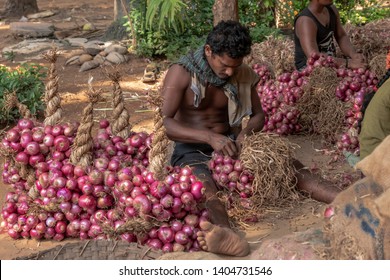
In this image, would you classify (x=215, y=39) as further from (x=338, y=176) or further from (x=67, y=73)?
(x=67, y=73)

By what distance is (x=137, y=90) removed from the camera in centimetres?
772

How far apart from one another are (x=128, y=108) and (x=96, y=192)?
3.21 m

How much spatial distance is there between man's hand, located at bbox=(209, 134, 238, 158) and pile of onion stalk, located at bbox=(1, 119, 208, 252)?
417 mm

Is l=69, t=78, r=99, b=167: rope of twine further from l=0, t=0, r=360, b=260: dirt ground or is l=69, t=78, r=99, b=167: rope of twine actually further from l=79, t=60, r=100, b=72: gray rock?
l=79, t=60, r=100, b=72: gray rock

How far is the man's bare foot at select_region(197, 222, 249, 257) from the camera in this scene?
3.19 metres

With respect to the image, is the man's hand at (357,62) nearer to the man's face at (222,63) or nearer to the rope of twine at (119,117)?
the man's face at (222,63)

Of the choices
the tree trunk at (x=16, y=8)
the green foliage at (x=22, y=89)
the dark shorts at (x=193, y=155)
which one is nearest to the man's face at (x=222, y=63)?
the dark shorts at (x=193, y=155)

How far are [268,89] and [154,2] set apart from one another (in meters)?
1.42

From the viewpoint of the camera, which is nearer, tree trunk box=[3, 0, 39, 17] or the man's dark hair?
the man's dark hair

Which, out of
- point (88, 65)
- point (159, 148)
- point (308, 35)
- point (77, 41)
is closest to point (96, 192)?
point (159, 148)

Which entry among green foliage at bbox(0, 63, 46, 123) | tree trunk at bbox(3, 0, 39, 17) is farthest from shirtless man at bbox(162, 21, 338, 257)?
tree trunk at bbox(3, 0, 39, 17)

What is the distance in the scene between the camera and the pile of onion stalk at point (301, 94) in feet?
17.2

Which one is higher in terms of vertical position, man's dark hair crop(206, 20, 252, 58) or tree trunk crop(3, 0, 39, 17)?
man's dark hair crop(206, 20, 252, 58)

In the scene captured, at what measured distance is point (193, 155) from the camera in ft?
14.5
